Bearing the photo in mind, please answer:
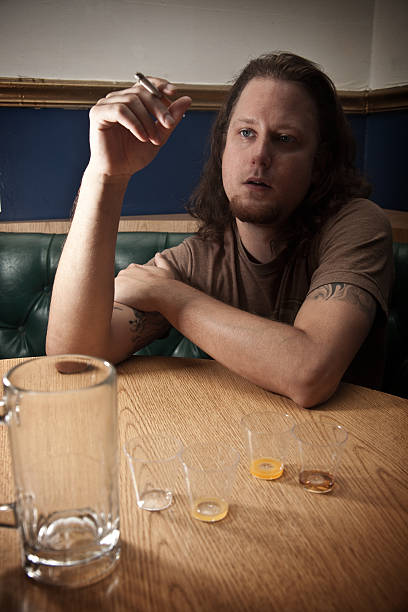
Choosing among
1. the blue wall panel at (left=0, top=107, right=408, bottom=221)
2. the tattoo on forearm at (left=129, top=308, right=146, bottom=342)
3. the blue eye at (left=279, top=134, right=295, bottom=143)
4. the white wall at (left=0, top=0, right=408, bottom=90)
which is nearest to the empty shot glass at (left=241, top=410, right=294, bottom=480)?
the tattoo on forearm at (left=129, top=308, right=146, bottom=342)

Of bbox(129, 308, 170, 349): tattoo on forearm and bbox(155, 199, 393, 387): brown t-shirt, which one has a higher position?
bbox(155, 199, 393, 387): brown t-shirt

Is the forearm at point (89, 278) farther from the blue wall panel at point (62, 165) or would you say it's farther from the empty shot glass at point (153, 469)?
the blue wall panel at point (62, 165)

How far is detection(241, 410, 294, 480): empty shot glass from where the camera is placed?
2.64 ft

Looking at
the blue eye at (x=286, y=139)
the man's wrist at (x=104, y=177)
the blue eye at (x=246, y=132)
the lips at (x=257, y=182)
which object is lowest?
the lips at (x=257, y=182)

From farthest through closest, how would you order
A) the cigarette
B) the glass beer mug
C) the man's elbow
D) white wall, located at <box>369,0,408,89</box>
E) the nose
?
1. white wall, located at <box>369,0,408,89</box>
2. the nose
3. the cigarette
4. the man's elbow
5. the glass beer mug

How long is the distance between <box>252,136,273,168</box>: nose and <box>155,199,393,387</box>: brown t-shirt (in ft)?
0.81

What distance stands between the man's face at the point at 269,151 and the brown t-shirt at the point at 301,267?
0.14 m

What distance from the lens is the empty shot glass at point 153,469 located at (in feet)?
2.41

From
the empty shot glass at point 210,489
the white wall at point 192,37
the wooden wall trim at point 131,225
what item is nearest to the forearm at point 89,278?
the empty shot glass at point 210,489

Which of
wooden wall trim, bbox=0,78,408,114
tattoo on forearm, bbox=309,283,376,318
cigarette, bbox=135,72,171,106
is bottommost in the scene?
tattoo on forearm, bbox=309,283,376,318

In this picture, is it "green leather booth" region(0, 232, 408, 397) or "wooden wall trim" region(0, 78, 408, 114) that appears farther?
"wooden wall trim" region(0, 78, 408, 114)

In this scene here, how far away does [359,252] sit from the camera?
1.32 metres

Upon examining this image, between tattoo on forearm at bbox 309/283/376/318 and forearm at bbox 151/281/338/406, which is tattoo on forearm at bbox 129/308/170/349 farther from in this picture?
tattoo on forearm at bbox 309/283/376/318

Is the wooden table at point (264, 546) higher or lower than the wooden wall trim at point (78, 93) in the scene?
lower
